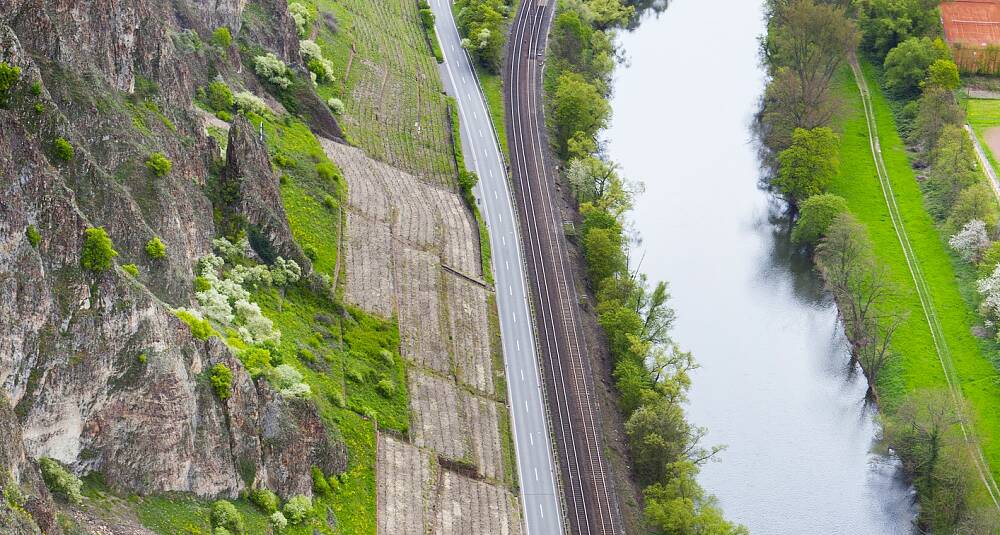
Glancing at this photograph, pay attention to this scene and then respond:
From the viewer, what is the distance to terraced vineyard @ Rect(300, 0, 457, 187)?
5556 inches

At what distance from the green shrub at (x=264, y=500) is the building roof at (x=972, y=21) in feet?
494

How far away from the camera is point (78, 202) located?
243 ft

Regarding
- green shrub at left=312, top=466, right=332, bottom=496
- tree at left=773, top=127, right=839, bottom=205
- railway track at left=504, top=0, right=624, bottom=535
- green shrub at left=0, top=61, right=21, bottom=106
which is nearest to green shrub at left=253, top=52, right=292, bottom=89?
railway track at left=504, top=0, right=624, bottom=535

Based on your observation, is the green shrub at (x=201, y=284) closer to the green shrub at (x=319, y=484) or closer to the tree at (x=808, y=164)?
the green shrub at (x=319, y=484)

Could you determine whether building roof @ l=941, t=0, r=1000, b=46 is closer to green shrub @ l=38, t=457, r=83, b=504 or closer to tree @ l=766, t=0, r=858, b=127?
tree @ l=766, t=0, r=858, b=127

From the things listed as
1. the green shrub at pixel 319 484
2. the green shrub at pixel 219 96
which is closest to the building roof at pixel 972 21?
the green shrub at pixel 219 96

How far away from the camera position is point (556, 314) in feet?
395

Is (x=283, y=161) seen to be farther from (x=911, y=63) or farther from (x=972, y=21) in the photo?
(x=972, y=21)

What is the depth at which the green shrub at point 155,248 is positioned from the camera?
78.4 meters

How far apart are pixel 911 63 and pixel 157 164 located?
128642mm

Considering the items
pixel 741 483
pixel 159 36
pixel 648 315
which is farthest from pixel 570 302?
pixel 159 36

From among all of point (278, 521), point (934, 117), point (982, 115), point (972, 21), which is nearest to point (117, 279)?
point (278, 521)

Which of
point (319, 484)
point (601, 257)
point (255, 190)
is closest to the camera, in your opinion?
point (319, 484)

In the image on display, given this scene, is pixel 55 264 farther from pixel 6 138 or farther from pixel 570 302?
pixel 570 302
